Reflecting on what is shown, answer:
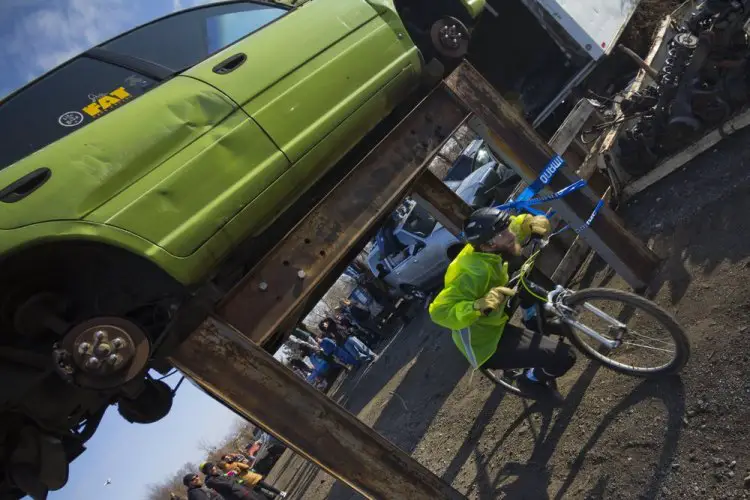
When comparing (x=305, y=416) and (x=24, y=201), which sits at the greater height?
(x=24, y=201)

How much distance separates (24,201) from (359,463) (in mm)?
2010

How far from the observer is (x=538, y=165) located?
4070 millimetres

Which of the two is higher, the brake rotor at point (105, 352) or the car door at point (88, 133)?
the car door at point (88, 133)

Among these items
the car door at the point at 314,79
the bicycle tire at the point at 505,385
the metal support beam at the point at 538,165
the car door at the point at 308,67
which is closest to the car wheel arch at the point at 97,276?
the car door at the point at 314,79

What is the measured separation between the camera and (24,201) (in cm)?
244

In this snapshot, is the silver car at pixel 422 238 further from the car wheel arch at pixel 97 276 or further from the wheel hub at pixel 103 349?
the wheel hub at pixel 103 349

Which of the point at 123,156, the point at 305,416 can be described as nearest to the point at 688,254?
the point at 305,416

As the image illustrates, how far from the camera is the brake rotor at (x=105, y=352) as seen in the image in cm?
232

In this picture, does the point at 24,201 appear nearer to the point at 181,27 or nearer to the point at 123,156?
the point at 123,156

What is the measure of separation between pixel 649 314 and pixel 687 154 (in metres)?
2.06

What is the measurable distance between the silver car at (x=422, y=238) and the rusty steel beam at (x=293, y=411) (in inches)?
170

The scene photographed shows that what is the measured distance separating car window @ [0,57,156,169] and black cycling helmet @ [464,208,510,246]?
6.92ft

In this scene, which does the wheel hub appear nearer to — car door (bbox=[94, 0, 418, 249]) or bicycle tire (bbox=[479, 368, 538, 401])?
car door (bbox=[94, 0, 418, 249])

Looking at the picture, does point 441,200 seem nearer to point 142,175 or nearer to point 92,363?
point 142,175
